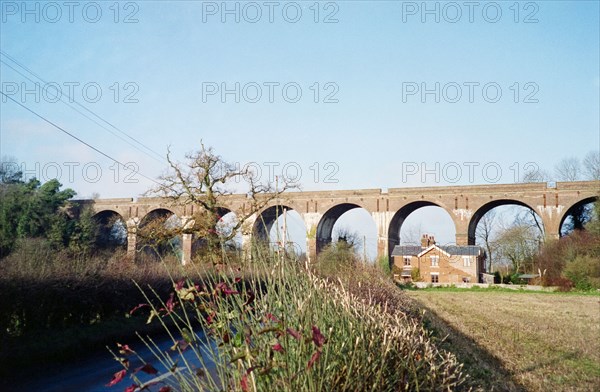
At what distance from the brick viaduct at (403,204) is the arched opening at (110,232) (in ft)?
2.64

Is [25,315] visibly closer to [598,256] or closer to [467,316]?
[467,316]

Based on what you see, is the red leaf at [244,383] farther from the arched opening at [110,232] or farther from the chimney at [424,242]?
the chimney at [424,242]

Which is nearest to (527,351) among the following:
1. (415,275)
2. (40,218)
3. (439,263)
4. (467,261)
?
(40,218)

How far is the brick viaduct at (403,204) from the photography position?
1430 inches

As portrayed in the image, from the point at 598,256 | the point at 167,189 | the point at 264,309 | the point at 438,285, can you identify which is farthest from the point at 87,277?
the point at 438,285

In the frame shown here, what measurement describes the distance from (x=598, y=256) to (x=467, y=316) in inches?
766

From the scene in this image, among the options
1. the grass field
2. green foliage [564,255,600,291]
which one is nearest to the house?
green foliage [564,255,600,291]

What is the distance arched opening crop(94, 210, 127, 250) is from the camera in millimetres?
34594

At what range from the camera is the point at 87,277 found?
9.59m

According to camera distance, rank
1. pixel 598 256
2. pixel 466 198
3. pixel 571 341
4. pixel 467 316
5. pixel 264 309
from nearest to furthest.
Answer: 1. pixel 264 309
2. pixel 571 341
3. pixel 467 316
4. pixel 598 256
5. pixel 466 198

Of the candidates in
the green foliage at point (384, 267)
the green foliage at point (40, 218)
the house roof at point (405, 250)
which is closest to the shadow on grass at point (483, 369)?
the green foliage at point (384, 267)

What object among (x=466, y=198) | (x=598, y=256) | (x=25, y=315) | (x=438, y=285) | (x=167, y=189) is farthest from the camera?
(x=466, y=198)

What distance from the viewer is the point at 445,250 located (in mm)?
42531

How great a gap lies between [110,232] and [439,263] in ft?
84.6
